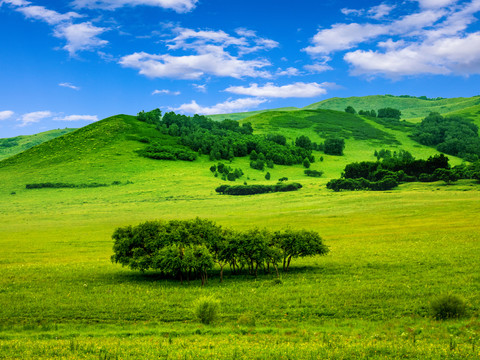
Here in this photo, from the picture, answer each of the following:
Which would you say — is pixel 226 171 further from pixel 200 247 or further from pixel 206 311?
pixel 206 311

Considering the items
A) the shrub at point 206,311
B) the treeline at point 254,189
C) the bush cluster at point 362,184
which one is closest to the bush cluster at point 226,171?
the treeline at point 254,189

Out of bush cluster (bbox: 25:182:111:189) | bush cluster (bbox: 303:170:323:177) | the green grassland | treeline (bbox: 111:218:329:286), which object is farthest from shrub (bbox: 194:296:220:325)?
bush cluster (bbox: 303:170:323:177)

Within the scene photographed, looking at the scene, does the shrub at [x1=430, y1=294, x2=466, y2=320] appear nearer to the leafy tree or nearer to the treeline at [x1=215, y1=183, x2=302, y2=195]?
the leafy tree

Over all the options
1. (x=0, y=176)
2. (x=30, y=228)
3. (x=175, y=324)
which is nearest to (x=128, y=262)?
(x=175, y=324)

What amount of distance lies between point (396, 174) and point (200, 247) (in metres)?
118

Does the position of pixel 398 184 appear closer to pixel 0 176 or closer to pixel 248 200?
pixel 248 200

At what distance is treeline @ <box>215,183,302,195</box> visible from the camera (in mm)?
147875

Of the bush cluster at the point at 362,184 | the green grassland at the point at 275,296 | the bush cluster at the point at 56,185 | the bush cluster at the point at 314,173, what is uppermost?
the bush cluster at the point at 56,185

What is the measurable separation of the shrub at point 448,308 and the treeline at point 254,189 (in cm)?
11747

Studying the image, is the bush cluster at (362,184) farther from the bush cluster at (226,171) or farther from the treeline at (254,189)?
the bush cluster at (226,171)

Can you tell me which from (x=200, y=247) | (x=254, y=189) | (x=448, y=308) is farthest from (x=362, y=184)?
(x=448, y=308)

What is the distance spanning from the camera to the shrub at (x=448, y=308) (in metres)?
30.2

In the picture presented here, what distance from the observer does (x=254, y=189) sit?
494ft

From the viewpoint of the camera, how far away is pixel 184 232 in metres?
50.9
